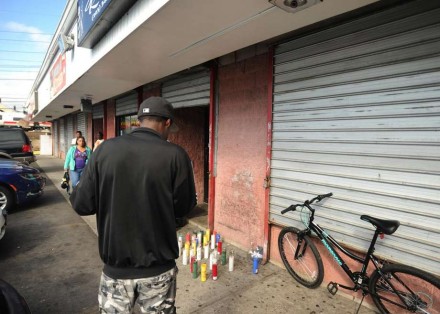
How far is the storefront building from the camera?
270 centimetres

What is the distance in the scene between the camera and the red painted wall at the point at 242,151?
432cm

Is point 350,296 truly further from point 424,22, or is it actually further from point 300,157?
point 424,22

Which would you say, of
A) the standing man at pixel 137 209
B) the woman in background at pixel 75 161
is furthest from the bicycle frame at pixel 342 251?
the woman in background at pixel 75 161

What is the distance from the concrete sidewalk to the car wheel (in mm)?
5076

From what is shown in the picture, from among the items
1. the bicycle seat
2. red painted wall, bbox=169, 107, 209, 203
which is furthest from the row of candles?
red painted wall, bbox=169, 107, 209, 203

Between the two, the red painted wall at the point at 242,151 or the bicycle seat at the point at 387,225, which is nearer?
the bicycle seat at the point at 387,225

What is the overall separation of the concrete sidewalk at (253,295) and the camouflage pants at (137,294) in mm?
1397

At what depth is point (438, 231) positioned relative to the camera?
2594 millimetres

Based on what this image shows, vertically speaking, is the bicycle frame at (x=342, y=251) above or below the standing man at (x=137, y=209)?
below

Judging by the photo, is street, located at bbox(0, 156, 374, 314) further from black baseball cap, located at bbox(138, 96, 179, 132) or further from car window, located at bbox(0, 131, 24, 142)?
car window, located at bbox(0, 131, 24, 142)

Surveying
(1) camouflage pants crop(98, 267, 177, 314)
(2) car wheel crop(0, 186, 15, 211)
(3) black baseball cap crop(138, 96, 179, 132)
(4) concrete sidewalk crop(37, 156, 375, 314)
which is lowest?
(4) concrete sidewalk crop(37, 156, 375, 314)

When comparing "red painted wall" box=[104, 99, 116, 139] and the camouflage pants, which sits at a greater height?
"red painted wall" box=[104, 99, 116, 139]

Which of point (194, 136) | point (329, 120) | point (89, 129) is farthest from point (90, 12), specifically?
point (89, 129)

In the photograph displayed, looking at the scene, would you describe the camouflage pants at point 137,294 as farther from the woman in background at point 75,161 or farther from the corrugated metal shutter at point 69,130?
the corrugated metal shutter at point 69,130
